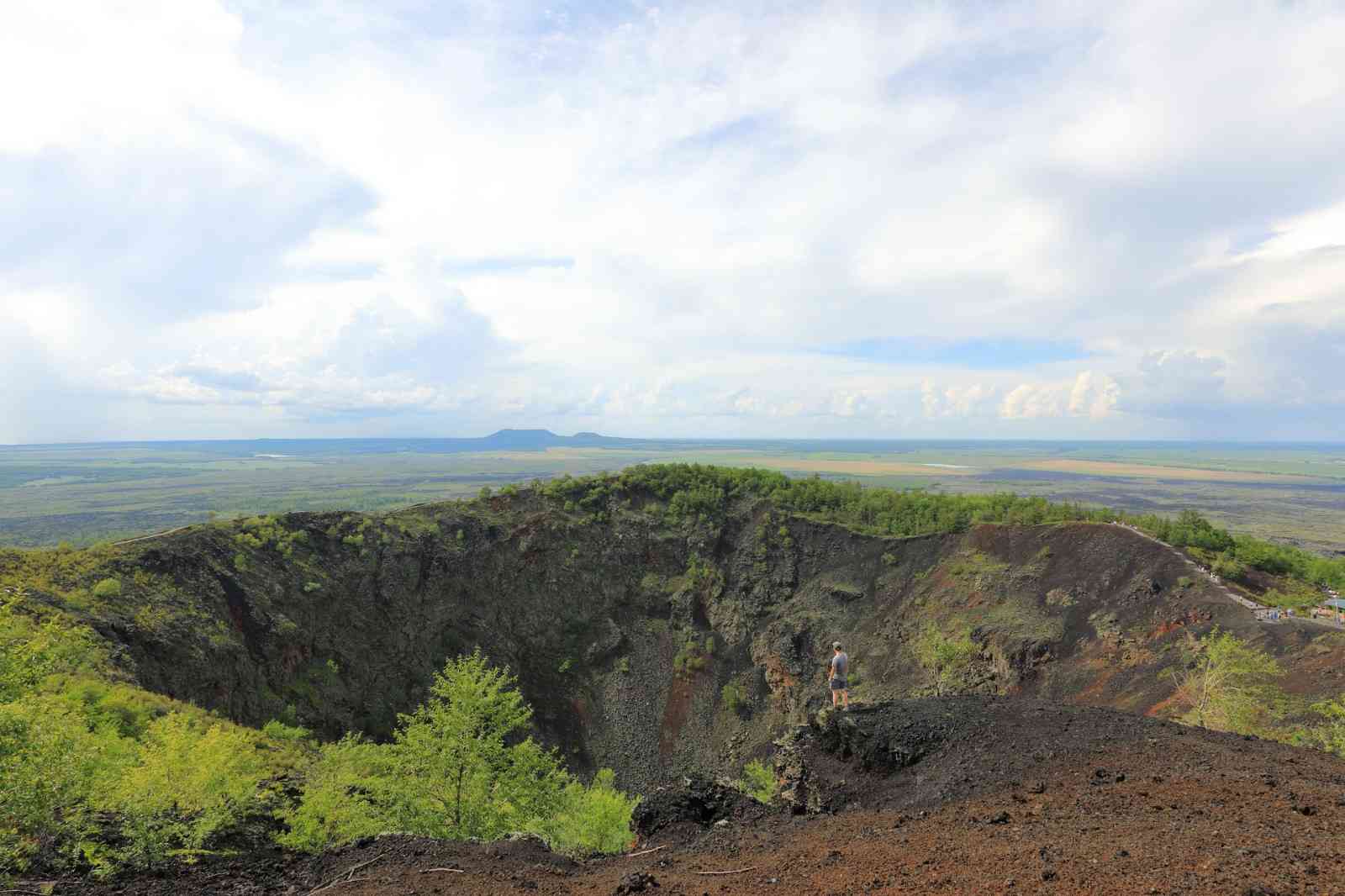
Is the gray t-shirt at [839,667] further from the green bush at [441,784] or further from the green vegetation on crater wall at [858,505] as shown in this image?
the green vegetation on crater wall at [858,505]

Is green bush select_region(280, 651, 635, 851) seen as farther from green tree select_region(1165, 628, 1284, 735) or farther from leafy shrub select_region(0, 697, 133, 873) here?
green tree select_region(1165, 628, 1284, 735)

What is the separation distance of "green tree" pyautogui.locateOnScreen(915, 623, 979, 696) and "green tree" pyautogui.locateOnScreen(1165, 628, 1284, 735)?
11816 mm

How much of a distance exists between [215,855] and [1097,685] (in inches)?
1516

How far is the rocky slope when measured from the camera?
113 feet

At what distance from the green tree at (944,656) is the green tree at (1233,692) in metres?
11.8

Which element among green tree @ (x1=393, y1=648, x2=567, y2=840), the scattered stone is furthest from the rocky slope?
the scattered stone

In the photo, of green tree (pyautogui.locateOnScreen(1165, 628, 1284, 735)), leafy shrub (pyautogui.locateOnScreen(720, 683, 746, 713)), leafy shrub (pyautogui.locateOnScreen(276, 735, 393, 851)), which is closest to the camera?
leafy shrub (pyautogui.locateOnScreen(276, 735, 393, 851))

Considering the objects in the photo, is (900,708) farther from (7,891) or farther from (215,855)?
(7,891)

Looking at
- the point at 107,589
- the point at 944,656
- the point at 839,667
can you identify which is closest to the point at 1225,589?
the point at 944,656

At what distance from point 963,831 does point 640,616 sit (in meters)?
45.9

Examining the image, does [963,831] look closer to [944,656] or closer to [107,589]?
[944,656]

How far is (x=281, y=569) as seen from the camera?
43.8 m

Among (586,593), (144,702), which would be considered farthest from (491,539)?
(144,702)

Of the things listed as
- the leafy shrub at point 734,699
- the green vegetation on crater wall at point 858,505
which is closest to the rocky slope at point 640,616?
the leafy shrub at point 734,699
